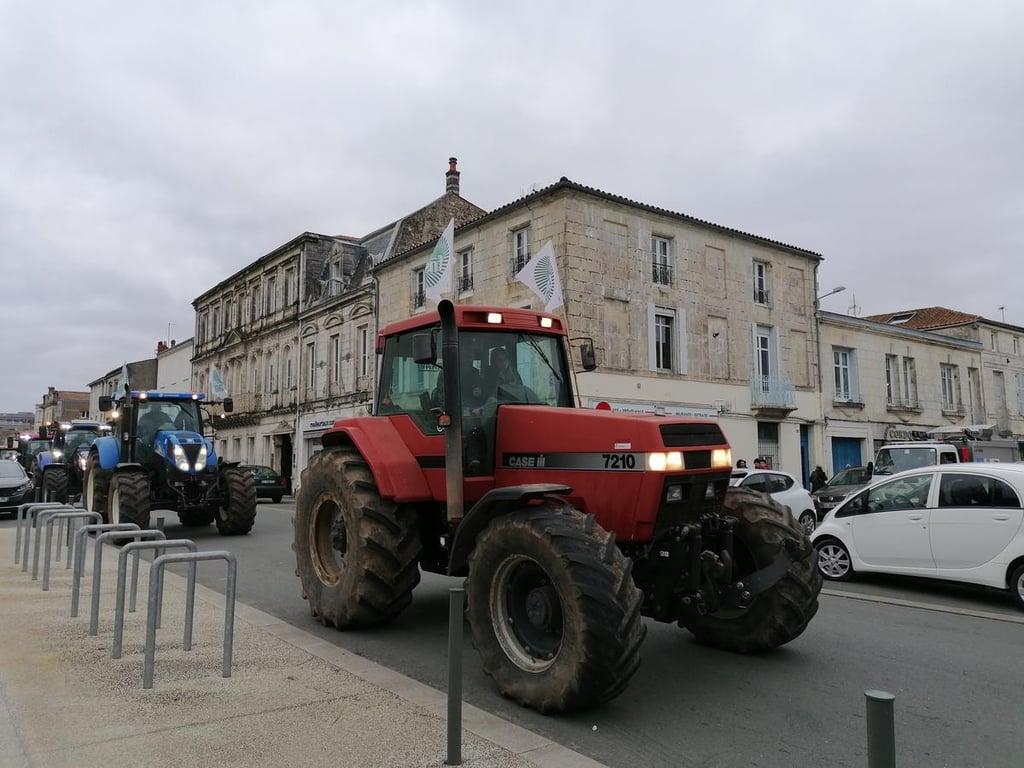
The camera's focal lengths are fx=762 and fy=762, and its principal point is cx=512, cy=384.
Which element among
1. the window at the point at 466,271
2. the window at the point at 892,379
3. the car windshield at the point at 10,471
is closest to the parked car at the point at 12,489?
the car windshield at the point at 10,471

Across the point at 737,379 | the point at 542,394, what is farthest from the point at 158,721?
the point at 737,379

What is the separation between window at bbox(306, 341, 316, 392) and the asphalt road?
2527cm

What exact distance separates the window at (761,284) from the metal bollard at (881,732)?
80.6ft

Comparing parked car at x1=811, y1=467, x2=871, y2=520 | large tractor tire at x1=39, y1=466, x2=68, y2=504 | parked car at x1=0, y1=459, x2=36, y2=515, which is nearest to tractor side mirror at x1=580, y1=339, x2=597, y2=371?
parked car at x1=811, y1=467, x2=871, y2=520

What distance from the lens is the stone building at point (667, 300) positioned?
2113 cm

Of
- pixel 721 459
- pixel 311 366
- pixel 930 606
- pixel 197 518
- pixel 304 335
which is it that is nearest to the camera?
pixel 721 459

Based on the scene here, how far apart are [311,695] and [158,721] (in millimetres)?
855

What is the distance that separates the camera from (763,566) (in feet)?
17.5

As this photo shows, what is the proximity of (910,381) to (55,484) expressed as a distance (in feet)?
97.7

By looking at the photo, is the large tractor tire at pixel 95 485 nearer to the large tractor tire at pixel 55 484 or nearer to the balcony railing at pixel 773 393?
the large tractor tire at pixel 55 484

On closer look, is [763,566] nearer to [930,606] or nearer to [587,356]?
[587,356]

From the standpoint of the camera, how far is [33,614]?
269 inches

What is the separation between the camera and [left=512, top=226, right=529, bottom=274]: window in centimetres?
2217

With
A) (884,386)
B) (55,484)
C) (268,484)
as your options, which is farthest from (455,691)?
(884,386)
